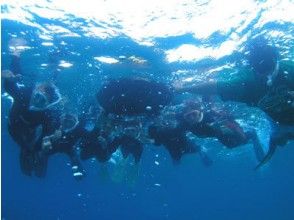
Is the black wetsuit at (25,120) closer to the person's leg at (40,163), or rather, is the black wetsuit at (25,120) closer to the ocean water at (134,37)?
the person's leg at (40,163)

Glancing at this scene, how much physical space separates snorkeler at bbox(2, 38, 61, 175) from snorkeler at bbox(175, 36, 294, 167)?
7244mm

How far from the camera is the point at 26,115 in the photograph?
12117 mm

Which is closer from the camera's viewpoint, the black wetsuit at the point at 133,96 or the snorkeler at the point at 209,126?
the snorkeler at the point at 209,126

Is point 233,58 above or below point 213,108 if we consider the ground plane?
above

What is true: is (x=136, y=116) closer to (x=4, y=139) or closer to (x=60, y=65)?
(x=60, y=65)

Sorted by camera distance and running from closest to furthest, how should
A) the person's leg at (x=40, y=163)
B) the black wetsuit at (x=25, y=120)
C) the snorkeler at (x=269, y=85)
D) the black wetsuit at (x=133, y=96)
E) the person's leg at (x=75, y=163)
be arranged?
the black wetsuit at (x=25, y=120) → the snorkeler at (x=269, y=85) → the person's leg at (x=40, y=163) → the person's leg at (x=75, y=163) → the black wetsuit at (x=133, y=96)

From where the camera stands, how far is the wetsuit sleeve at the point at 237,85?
13617 millimetres

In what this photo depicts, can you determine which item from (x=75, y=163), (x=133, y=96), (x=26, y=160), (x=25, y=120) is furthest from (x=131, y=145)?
(x=25, y=120)

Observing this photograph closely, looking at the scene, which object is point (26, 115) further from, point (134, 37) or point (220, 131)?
point (220, 131)

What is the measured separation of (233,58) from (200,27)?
2.71 meters

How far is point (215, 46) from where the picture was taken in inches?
490

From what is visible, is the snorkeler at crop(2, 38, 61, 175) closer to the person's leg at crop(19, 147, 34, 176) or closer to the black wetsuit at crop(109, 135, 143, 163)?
the person's leg at crop(19, 147, 34, 176)

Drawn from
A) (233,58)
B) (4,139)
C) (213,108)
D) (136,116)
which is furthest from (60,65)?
(4,139)

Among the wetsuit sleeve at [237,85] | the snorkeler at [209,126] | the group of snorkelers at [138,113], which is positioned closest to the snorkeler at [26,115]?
the group of snorkelers at [138,113]
